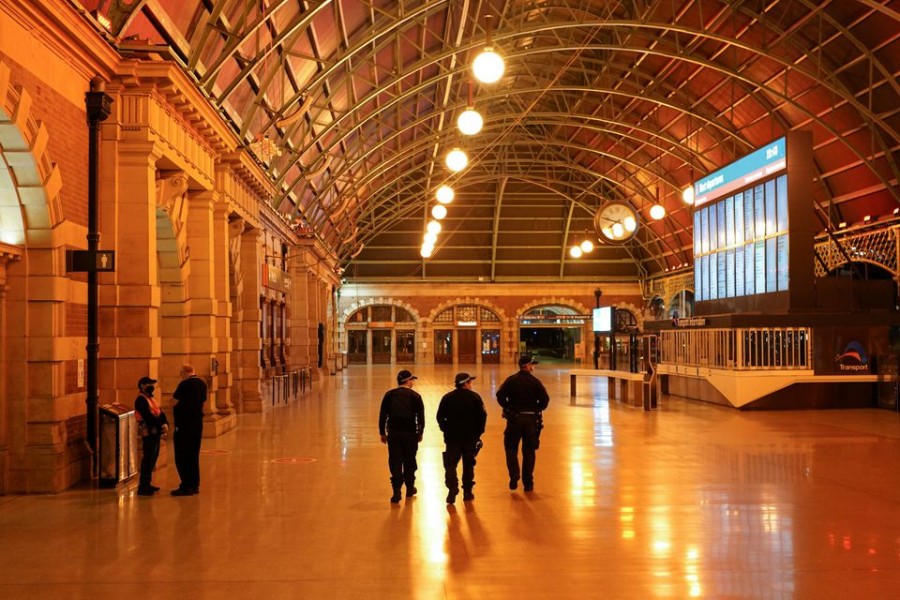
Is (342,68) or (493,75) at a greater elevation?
(342,68)

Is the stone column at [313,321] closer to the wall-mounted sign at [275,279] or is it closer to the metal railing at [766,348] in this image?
the wall-mounted sign at [275,279]

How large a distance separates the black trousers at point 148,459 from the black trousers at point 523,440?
4077 mm

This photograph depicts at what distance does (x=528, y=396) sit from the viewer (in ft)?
32.2

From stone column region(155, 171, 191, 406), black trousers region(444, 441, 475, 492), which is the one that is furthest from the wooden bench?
black trousers region(444, 441, 475, 492)

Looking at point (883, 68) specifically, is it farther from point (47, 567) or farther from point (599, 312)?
point (47, 567)

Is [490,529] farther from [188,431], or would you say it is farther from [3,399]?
[3,399]

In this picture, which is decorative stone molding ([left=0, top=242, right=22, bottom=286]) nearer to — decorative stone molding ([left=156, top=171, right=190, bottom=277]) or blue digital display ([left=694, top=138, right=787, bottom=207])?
decorative stone molding ([left=156, top=171, right=190, bottom=277])

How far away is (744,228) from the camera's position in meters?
24.7

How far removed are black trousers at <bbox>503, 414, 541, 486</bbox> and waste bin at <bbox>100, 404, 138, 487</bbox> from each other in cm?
458

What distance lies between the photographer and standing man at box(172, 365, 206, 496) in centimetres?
979

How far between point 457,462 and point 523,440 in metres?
0.96

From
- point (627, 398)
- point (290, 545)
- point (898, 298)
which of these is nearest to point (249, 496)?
point (290, 545)

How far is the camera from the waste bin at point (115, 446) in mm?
10148

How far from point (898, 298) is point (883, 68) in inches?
283
